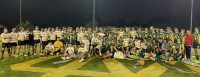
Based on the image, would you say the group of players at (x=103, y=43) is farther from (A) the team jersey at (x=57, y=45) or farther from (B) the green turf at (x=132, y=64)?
(B) the green turf at (x=132, y=64)

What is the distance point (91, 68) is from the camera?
16.0m

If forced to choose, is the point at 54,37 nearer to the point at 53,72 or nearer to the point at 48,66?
the point at 48,66

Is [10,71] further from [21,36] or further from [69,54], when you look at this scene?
[21,36]

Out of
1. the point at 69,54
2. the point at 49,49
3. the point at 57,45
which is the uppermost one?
the point at 57,45

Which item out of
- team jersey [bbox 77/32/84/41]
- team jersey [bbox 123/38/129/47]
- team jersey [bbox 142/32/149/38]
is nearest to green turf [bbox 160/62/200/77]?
team jersey [bbox 123/38/129/47]

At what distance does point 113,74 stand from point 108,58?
500cm

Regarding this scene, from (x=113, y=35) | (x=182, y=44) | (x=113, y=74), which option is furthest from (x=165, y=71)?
(x=113, y=35)

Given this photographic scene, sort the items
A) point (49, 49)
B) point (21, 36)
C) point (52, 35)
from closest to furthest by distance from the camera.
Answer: point (21, 36)
point (49, 49)
point (52, 35)

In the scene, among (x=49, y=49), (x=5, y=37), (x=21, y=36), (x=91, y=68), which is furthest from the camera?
(x=49, y=49)

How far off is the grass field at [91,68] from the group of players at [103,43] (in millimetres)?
1296

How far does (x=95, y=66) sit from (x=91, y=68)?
63 centimetres

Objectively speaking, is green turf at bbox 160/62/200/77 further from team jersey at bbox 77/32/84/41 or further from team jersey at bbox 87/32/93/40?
team jersey at bbox 77/32/84/41

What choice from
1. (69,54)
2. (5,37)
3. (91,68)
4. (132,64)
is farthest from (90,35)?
(91,68)

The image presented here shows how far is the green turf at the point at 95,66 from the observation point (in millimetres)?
15763
